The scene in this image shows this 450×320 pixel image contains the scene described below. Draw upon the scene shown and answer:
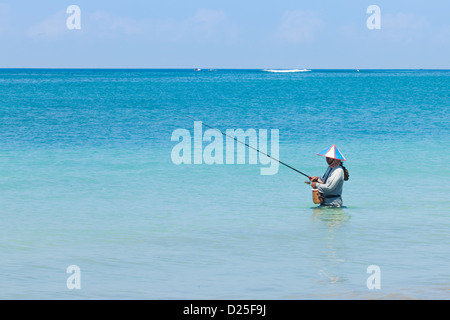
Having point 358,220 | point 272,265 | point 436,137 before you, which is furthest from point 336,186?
point 436,137

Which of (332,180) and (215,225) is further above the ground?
(332,180)

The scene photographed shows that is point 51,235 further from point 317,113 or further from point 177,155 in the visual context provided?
point 317,113

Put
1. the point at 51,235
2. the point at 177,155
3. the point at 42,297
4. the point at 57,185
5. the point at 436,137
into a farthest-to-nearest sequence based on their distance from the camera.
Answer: the point at 436,137
the point at 177,155
the point at 57,185
the point at 51,235
the point at 42,297

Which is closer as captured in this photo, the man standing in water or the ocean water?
the ocean water

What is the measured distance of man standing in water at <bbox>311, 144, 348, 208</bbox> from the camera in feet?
37.0

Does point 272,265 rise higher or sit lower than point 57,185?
lower

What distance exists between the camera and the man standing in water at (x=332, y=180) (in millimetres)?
11266

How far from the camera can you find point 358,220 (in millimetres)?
11109

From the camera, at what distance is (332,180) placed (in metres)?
11.4

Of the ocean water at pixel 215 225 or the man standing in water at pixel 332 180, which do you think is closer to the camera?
the ocean water at pixel 215 225

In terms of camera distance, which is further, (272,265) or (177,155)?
(177,155)

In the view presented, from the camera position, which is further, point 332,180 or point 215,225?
point 332,180

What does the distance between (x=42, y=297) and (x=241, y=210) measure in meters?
5.33
